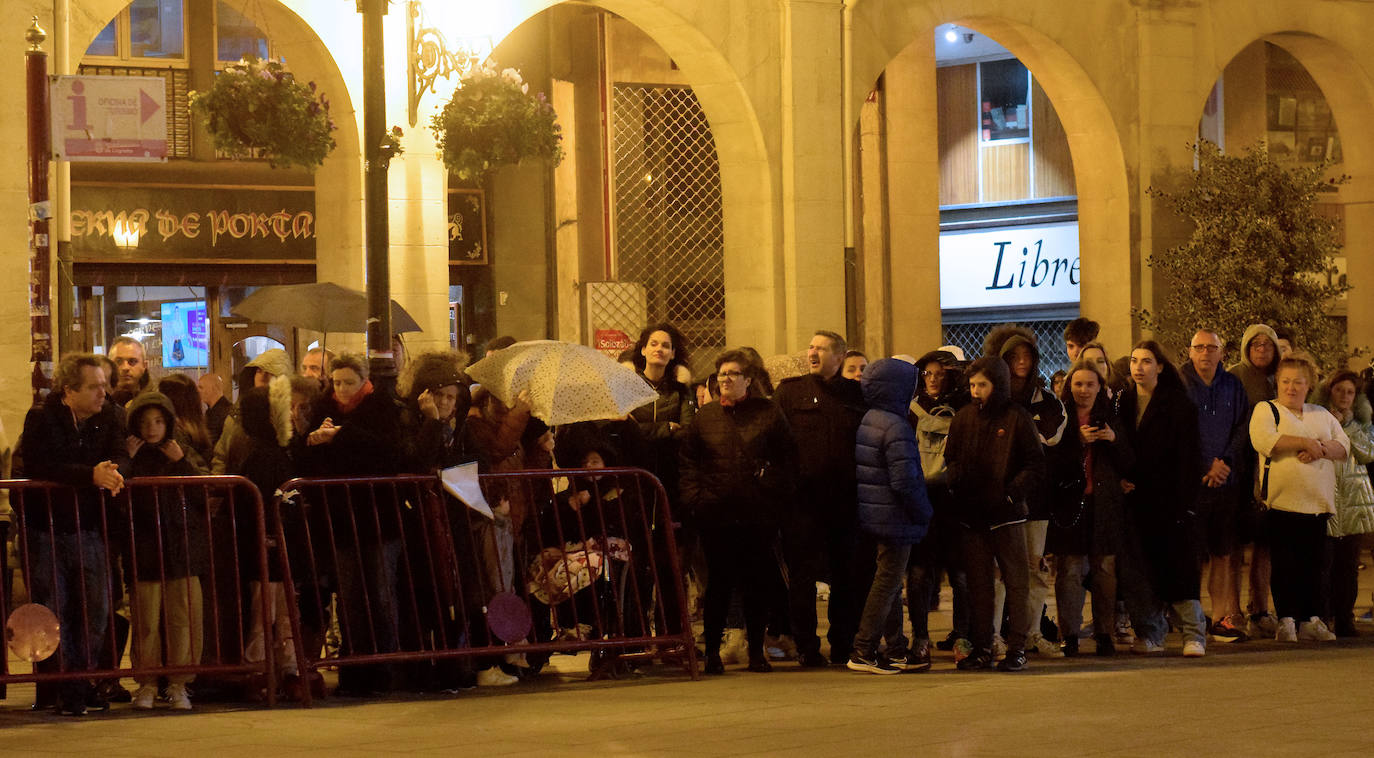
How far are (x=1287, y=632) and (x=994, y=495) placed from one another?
8.67ft

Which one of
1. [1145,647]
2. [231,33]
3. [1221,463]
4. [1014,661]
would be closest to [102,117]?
[1014,661]

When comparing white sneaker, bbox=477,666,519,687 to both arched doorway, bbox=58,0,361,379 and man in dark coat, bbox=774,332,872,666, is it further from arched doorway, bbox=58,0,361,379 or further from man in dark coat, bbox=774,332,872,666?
arched doorway, bbox=58,0,361,379

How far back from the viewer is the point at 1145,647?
1150 cm

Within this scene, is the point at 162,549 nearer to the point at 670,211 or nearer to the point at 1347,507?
the point at 1347,507

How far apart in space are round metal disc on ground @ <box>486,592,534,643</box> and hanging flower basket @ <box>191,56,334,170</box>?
3.99m

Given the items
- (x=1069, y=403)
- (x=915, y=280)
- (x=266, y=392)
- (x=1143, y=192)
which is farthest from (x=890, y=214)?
(x=266, y=392)

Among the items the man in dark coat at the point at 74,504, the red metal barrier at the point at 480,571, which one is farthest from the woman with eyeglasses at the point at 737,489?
the man in dark coat at the point at 74,504

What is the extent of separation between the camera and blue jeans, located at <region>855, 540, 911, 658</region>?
1048cm

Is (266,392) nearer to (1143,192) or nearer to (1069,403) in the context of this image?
(1069,403)

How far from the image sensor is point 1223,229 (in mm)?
18969

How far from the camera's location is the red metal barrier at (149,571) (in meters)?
9.28

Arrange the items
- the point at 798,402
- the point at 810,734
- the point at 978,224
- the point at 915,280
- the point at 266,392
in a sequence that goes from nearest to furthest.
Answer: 1. the point at 810,734
2. the point at 266,392
3. the point at 798,402
4. the point at 915,280
5. the point at 978,224

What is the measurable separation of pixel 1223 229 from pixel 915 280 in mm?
4508

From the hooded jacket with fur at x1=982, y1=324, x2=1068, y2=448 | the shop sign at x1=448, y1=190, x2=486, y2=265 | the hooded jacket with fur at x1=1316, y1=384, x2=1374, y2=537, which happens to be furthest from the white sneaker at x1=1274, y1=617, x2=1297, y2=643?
the shop sign at x1=448, y1=190, x2=486, y2=265
